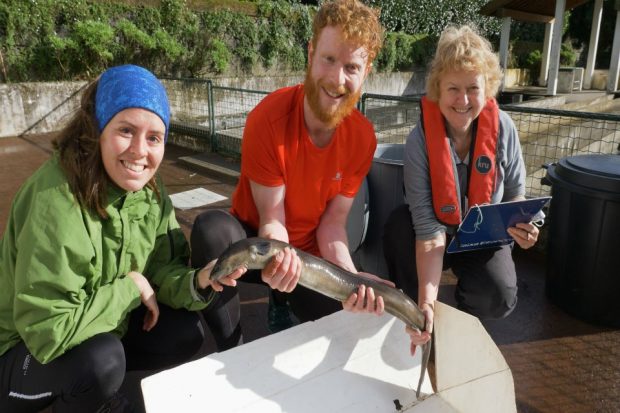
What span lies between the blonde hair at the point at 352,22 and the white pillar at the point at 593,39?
21226 millimetres

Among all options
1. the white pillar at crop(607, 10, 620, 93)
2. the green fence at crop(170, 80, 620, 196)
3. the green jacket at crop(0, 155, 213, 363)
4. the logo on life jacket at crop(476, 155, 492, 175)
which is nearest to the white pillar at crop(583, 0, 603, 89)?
the white pillar at crop(607, 10, 620, 93)

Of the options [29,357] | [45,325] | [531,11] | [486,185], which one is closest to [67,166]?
[45,325]

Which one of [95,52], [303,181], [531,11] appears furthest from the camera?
[531,11]

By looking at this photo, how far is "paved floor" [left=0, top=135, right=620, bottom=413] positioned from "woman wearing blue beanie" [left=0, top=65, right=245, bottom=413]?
3.89 feet

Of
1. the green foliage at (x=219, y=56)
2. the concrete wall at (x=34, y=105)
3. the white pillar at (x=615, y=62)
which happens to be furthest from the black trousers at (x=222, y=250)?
the white pillar at (x=615, y=62)

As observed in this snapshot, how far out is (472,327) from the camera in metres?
2.46

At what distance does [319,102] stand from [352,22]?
442 millimetres

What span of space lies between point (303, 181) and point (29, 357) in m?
1.59

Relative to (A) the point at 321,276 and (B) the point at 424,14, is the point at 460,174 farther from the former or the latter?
(B) the point at 424,14

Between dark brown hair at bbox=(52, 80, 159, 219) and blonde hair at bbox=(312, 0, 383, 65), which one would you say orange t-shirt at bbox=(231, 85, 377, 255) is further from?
dark brown hair at bbox=(52, 80, 159, 219)

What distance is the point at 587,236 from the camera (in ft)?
10.8

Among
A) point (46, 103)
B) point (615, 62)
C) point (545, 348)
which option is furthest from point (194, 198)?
point (615, 62)

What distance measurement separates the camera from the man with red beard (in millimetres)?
2428

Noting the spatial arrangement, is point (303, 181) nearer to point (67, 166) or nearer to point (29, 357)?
point (67, 166)
